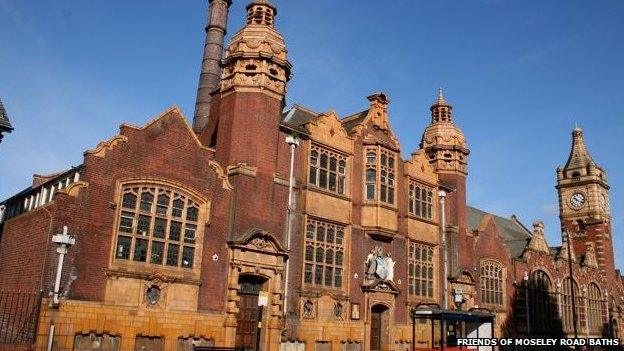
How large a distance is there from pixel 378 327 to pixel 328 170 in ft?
30.1

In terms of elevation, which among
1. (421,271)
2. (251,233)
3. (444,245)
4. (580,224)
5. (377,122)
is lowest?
(421,271)

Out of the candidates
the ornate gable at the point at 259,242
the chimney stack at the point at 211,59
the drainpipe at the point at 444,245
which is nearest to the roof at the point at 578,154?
the drainpipe at the point at 444,245

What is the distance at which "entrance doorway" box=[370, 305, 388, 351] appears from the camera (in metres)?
29.8

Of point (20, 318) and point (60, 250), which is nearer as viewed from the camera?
point (20, 318)

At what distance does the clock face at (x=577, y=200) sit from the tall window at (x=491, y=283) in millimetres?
30500

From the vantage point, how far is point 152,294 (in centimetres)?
2131

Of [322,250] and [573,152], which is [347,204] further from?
[573,152]

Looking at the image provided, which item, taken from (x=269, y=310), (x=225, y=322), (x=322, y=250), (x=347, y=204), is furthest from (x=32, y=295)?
(x=347, y=204)

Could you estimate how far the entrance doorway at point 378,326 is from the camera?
29781 mm

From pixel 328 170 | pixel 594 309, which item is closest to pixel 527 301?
pixel 594 309

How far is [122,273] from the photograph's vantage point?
67.2 ft

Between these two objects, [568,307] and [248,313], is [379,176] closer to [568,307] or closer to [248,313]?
[248,313]

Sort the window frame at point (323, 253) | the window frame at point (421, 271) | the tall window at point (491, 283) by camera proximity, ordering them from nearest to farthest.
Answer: the window frame at point (323, 253) < the window frame at point (421, 271) < the tall window at point (491, 283)

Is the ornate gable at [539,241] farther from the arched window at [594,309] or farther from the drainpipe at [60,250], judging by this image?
the drainpipe at [60,250]
